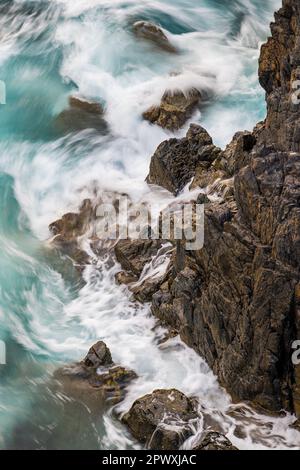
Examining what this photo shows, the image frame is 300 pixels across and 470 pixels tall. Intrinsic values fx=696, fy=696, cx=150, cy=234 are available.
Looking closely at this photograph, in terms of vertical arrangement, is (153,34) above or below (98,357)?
above

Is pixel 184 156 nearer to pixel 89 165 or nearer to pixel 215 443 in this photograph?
pixel 89 165

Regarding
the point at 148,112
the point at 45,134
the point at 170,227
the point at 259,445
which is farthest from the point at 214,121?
the point at 259,445

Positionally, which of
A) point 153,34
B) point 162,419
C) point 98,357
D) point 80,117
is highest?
point 153,34

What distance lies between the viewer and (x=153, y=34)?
3566 centimetres

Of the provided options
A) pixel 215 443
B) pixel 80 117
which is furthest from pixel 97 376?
pixel 80 117

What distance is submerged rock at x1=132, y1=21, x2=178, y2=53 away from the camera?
34.8 m

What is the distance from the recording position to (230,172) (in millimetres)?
20969

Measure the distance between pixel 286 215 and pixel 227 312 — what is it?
3.04 metres

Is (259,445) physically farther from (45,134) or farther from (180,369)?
(45,134)

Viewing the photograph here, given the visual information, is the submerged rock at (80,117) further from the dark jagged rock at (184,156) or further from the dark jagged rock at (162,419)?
the dark jagged rock at (162,419)

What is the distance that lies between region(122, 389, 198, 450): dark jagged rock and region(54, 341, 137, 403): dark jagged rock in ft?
3.96

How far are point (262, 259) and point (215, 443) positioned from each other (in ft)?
13.8

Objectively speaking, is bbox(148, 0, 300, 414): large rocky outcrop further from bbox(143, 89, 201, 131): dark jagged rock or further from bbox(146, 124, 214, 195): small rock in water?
bbox(143, 89, 201, 131): dark jagged rock

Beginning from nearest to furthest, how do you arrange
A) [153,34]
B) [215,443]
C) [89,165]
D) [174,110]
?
1. [215,443]
2. [89,165]
3. [174,110]
4. [153,34]
